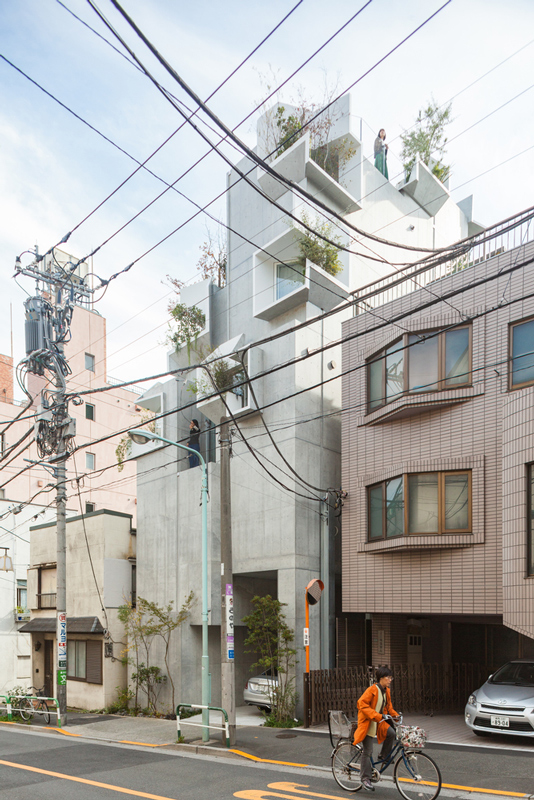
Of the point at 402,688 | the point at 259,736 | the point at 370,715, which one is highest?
the point at 370,715

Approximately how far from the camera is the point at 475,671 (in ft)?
64.3

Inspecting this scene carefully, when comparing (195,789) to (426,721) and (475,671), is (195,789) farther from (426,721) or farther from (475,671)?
(475,671)

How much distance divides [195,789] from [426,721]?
752 cm

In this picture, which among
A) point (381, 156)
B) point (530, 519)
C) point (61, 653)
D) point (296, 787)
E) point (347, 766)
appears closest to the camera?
point (347, 766)

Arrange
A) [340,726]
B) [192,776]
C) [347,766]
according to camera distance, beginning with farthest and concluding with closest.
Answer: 1. [192,776]
2. [340,726]
3. [347,766]

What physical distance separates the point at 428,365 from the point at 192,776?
10648 millimetres

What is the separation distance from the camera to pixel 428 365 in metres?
17.6

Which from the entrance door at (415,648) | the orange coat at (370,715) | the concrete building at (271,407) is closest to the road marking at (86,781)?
the orange coat at (370,715)

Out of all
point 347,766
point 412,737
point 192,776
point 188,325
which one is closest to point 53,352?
point 188,325

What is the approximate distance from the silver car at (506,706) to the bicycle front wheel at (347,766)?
423cm

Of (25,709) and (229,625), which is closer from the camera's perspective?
(229,625)

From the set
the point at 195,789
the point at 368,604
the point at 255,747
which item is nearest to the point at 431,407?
the point at 368,604

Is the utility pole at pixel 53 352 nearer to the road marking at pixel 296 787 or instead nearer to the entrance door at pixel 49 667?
the entrance door at pixel 49 667

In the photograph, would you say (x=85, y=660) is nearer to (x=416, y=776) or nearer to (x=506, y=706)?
(x=506, y=706)
